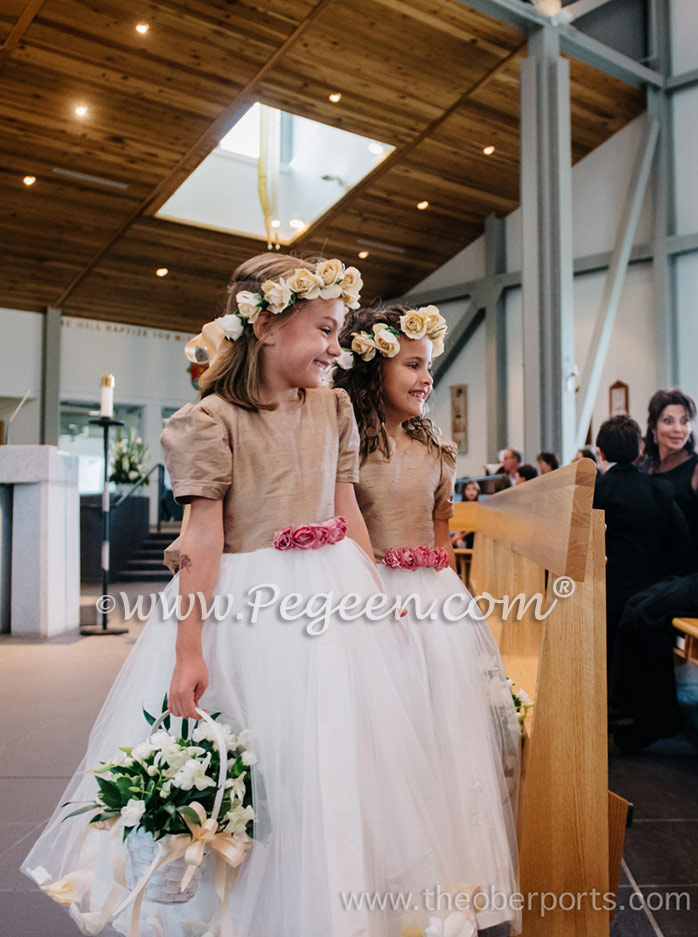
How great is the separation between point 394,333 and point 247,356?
1.56ft

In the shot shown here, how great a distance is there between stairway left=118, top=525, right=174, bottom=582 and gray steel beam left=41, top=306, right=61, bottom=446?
Result: 91.9 inches

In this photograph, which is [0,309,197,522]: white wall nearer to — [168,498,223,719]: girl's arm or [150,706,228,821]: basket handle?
[168,498,223,719]: girl's arm

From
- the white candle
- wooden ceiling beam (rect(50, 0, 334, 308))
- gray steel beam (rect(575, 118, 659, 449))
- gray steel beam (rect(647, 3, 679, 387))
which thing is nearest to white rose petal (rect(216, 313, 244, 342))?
the white candle

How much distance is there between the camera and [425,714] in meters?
1.54

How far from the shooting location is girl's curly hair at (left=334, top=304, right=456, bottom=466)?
1936 millimetres

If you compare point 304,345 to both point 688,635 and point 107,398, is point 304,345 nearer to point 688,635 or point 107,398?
point 688,635

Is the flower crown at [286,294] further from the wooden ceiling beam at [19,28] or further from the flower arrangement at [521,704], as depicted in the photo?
the wooden ceiling beam at [19,28]

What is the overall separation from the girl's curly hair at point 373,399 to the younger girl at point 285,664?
1.02ft

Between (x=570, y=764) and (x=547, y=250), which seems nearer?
(x=570, y=764)

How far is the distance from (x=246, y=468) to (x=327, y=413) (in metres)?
0.20

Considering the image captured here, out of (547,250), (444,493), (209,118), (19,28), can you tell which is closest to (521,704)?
(444,493)

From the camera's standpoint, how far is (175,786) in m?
1.27

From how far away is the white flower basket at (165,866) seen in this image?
4.06 ft

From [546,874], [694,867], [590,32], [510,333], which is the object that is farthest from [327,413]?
[510,333]
